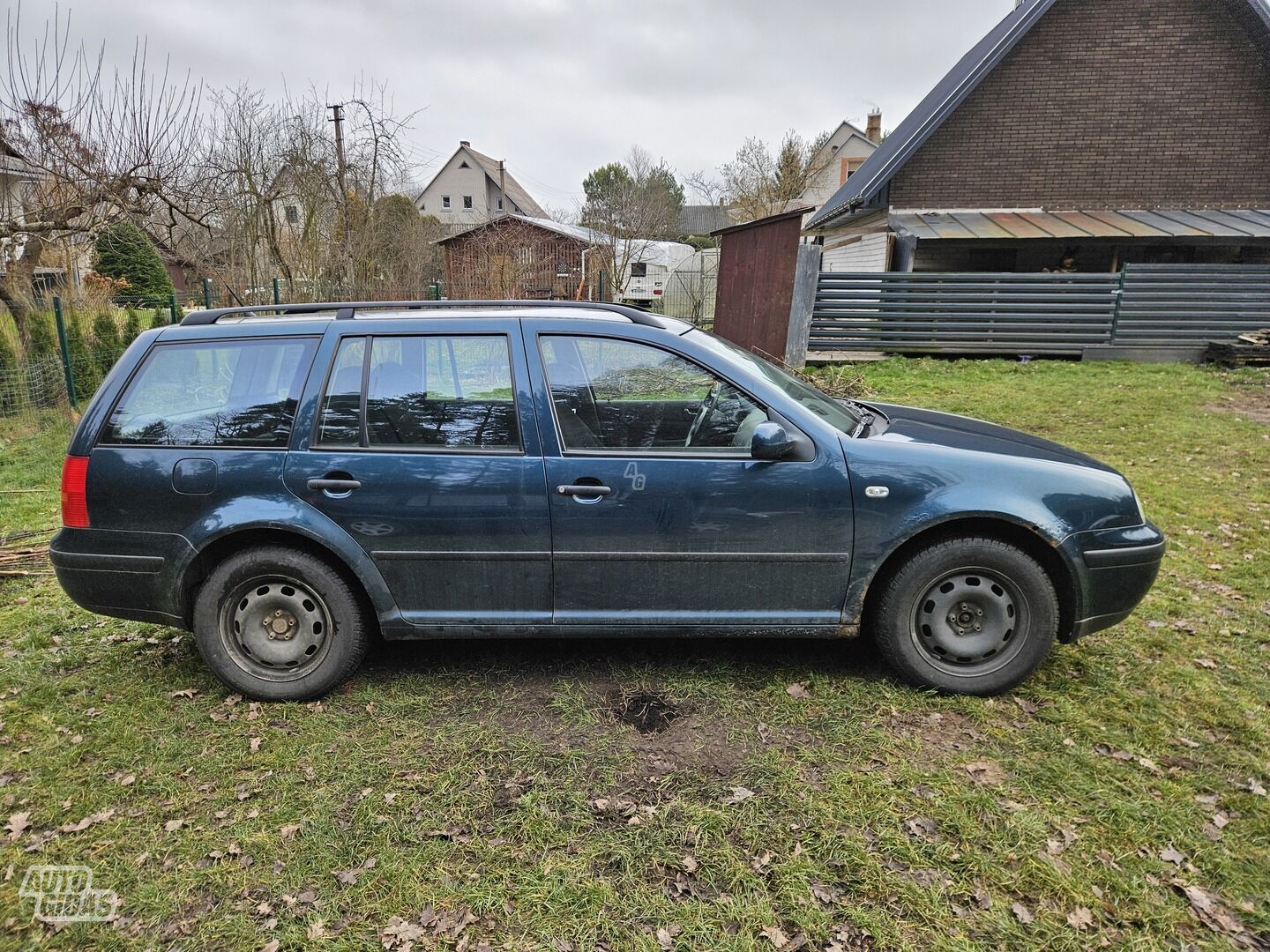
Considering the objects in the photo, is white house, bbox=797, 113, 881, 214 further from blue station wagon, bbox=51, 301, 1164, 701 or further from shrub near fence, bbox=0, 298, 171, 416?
blue station wagon, bbox=51, 301, 1164, 701

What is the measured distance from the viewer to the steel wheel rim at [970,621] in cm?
312

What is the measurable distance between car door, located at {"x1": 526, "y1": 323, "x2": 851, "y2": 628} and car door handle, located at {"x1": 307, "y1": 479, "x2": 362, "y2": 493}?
0.84 m

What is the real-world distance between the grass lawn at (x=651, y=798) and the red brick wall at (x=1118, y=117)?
14220 millimetres

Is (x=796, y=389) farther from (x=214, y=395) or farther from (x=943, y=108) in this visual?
(x=943, y=108)

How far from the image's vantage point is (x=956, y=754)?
2820 mm

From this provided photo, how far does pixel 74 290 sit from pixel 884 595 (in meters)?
13.3

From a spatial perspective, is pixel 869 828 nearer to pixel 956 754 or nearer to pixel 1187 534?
pixel 956 754

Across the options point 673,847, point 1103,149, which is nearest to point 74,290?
point 673,847

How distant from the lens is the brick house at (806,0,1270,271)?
47.2 feet

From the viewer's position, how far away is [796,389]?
3473 mm

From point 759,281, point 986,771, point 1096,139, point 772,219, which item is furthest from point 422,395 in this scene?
point 1096,139

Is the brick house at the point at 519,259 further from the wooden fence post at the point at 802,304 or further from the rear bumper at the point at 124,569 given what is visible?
the rear bumper at the point at 124,569

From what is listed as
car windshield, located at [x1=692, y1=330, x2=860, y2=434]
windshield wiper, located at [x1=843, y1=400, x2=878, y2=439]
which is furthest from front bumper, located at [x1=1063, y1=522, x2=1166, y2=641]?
car windshield, located at [x1=692, y1=330, x2=860, y2=434]

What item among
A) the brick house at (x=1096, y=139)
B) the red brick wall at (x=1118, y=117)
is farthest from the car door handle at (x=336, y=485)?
the red brick wall at (x=1118, y=117)
